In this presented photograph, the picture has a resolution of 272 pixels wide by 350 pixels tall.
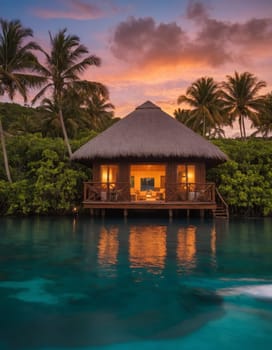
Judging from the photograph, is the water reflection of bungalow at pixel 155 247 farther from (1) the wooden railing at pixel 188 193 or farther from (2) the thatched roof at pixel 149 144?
(2) the thatched roof at pixel 149 144

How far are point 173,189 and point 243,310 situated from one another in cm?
1128

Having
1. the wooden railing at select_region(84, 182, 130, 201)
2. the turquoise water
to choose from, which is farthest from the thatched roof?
the turquoise water

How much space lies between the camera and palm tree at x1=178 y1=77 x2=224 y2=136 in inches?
1106

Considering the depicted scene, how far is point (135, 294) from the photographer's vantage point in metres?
5.23

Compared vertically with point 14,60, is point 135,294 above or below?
below

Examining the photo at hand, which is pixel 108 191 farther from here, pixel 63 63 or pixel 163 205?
pixel 63 63

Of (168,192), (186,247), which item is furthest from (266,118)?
(186,247)

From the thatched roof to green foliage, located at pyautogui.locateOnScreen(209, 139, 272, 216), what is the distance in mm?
1345

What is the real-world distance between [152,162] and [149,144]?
0.97 m

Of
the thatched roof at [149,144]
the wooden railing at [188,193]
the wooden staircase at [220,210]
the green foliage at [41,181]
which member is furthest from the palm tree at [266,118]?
the green foliage at [41,181]

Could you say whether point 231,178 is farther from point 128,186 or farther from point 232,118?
point 232,118

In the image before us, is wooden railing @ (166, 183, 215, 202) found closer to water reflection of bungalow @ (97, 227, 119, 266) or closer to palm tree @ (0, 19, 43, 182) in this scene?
water reflection of bungalow @ (97, 227, 119, 266)

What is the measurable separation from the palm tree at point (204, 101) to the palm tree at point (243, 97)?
2.79 ft

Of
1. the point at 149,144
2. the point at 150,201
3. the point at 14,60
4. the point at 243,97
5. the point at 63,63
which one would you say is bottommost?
the point at 150,201
